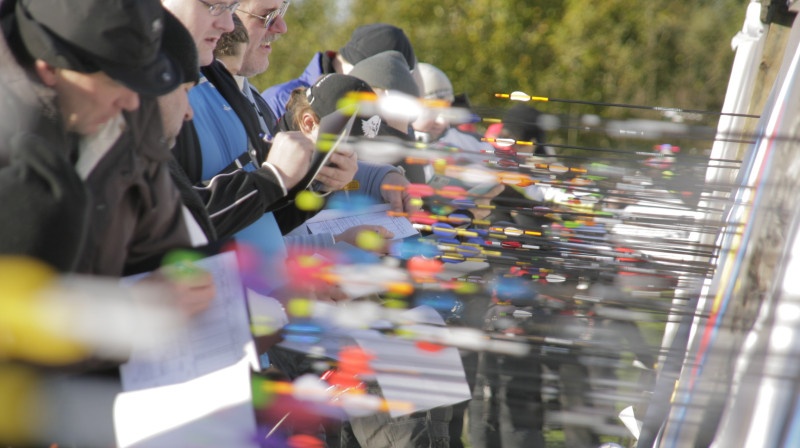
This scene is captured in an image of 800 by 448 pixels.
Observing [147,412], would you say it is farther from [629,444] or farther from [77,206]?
[629,444]

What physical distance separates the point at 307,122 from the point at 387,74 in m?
0.76

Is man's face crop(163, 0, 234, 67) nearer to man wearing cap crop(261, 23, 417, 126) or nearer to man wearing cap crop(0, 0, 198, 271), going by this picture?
man wearing cap crop(0, 0, 198, 271)

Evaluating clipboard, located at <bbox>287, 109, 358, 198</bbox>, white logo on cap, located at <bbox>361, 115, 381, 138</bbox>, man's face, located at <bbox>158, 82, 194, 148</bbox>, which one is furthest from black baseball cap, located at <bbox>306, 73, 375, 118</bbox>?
man's face, located at <bbox>158, 82, 194, 148</bbox>

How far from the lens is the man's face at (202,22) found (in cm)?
175

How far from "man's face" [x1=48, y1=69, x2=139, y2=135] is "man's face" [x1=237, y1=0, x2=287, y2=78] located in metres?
1.13

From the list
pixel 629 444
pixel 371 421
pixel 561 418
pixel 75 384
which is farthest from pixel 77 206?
pixel 629 444

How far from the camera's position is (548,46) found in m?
13.9

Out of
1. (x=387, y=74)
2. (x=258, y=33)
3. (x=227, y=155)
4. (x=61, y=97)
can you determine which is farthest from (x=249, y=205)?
(x=387, y=74)

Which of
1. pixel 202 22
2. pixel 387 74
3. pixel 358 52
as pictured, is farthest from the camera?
pixel 358 52

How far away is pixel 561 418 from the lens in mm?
1347

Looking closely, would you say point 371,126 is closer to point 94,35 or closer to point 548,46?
point 94,35

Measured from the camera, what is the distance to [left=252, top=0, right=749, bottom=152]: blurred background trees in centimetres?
1295

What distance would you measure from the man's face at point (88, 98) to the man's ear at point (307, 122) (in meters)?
1.12

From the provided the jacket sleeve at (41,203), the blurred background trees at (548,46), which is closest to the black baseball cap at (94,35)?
the jacket sleeve at (41,203)
